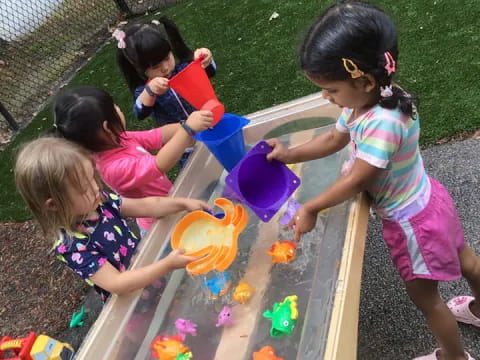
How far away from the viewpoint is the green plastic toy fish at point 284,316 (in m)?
1.16

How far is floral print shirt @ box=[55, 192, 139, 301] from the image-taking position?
1.39 meters

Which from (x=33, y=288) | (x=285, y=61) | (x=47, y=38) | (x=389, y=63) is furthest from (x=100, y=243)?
(x=47, y=38)

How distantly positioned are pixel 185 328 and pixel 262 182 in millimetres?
539

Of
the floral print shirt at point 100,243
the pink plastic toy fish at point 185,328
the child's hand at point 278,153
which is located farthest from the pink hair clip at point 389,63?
the floral print shirt at point 100,243

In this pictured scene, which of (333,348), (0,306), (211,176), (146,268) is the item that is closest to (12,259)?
(0,306)

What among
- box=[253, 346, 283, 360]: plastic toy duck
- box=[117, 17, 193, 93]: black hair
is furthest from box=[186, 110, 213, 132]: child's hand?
box=[253, 346, 283, 360]: plastic toy duck

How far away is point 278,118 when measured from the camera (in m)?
1.87

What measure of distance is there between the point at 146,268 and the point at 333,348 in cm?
59

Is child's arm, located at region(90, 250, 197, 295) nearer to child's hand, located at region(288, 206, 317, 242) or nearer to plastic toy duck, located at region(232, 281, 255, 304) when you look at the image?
plastic toy duck, located at region(232, 281, 255, 304)

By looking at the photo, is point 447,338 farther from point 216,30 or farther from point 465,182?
point 216,30

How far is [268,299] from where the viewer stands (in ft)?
4.27

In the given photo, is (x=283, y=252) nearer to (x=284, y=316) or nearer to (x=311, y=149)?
(x=284, y=316)

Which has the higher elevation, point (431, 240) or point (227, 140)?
point (227, 140)

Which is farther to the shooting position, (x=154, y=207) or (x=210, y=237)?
(x=154, y=207)
